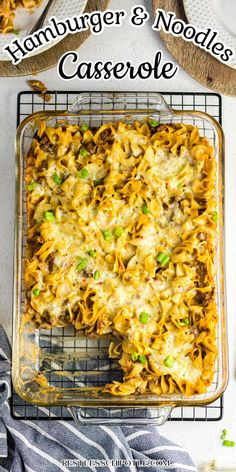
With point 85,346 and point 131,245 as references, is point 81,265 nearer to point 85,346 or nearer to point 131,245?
point 131,245

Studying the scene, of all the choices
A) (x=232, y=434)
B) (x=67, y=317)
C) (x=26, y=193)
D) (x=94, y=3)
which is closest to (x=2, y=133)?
(x=26, y=193)

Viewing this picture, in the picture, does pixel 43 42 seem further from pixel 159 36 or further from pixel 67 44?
pixel 159 36

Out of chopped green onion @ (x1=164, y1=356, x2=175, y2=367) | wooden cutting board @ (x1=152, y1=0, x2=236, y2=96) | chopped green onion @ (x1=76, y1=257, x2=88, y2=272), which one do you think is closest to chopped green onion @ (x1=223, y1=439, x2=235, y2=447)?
chopped green onion @ (x1=164, y1=356, x2=175, y2=367)

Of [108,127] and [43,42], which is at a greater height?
[43,42]

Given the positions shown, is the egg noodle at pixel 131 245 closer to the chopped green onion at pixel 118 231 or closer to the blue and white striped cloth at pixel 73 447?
the chopped green onion at pixel 118 231

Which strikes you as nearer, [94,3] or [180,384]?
[180,384]

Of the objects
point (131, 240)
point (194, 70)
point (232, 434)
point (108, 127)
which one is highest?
point (194, 70)

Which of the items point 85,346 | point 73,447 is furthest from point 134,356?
point 73,447

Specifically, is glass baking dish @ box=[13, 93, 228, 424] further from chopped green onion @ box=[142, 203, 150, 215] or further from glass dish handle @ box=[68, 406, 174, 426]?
chopped green onion @ box=[142, 203, 150, 215]
